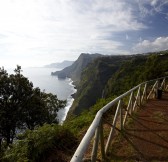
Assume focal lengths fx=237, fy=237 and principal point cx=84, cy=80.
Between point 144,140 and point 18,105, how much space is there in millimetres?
19280

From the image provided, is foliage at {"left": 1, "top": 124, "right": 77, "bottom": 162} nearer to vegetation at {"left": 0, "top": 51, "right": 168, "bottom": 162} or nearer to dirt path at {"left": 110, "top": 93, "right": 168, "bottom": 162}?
vegetation at {"left": 0, "top": 51, "right": 168, "bottom": 162}

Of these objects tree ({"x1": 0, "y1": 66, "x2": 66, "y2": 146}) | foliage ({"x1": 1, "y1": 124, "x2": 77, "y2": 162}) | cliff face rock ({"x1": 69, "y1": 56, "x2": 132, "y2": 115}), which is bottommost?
cliff face rock ({"x1": 69, "y1": 56, "x2": 132, "y2": 115})

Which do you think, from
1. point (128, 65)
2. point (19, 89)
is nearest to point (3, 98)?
point (19, 89)

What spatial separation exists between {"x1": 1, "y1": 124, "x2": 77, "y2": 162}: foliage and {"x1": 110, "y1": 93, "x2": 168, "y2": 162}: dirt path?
1381mm

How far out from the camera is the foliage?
6.11 m

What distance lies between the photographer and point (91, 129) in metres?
3.88

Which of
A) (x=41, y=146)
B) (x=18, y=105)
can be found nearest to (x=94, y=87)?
(x=18, y=105)

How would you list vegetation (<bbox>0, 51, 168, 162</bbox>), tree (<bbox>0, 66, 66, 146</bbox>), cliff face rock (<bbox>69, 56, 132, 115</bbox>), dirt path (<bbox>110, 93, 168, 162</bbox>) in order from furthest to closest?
cliff face rock (<bbox>69, 56, 132, 115</bbox>) < tree (<bbox>0, 66, 66, 146</bbox>) < vegetation (<bbox>0, 51, 168, 162</bbox>) < dirt path (<bbox>110, 93, 168, 162</bbox>)

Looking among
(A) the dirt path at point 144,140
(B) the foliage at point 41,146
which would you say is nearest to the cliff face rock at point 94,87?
(A) the dirt path at point 144,140

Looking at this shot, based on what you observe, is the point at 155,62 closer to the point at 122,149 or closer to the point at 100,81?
the point at 122,149

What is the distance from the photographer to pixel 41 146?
6160 mm

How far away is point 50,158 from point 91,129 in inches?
102

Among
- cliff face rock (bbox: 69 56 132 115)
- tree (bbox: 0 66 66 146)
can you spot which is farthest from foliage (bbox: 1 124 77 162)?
cliff face rock (bbox: 69 56 132 115)

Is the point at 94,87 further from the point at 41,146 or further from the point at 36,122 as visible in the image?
the point at 41,146
